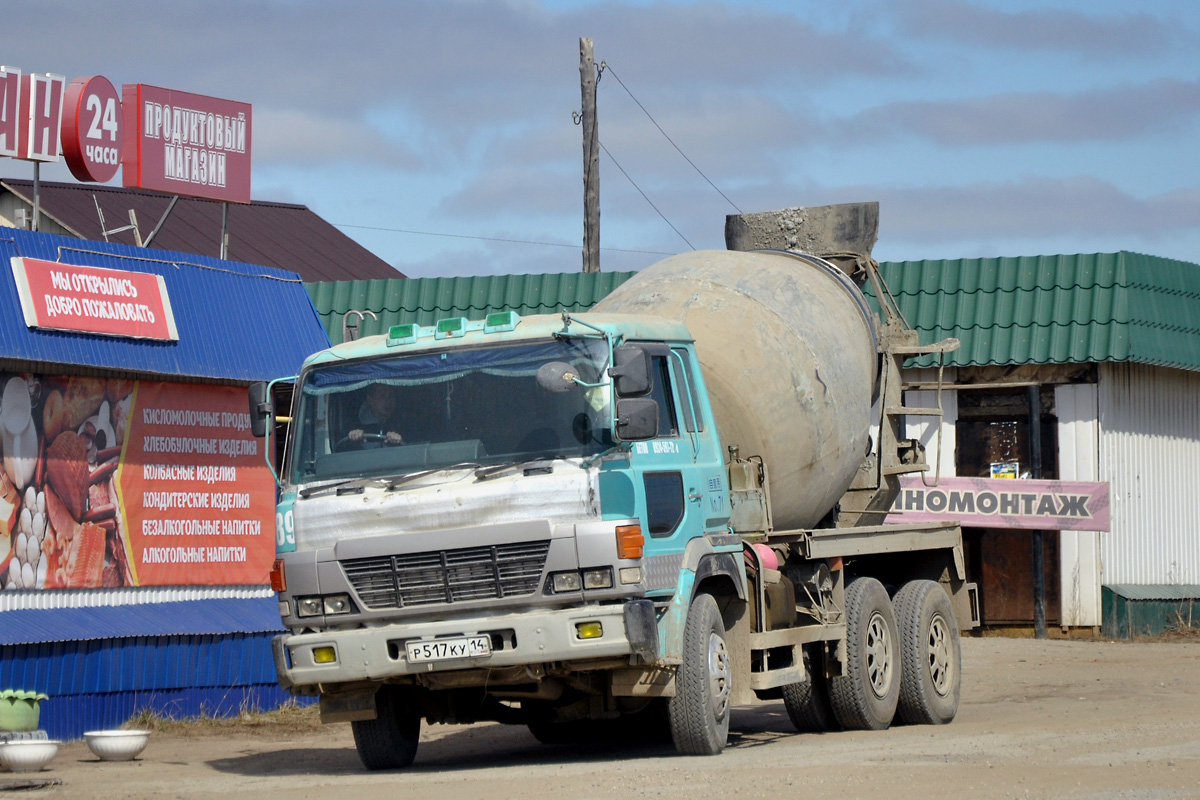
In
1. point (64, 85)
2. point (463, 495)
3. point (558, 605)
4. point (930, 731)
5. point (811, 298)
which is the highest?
point (64, 85)

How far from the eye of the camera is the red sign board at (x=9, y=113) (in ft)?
52.4

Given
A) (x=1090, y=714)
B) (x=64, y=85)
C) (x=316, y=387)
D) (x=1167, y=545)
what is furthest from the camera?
(x=1167, y=545)

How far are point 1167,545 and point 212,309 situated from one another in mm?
12446

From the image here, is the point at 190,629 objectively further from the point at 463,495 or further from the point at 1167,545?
the point at 1167,545

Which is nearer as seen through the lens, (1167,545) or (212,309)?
(212,309)

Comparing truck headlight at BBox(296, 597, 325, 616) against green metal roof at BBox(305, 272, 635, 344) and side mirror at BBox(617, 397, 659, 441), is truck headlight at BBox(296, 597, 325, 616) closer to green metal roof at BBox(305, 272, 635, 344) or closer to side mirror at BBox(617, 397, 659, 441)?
side mirror at BBox(617, 397, 659, 441)

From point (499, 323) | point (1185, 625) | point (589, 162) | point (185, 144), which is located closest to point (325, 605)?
point (499, 323)

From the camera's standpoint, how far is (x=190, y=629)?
588 inches

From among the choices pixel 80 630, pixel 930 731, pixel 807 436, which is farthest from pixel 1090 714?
pixel 80 630

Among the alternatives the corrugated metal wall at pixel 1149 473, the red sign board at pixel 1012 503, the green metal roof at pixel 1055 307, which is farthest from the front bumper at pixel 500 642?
the corrugated metal wall at pixel 1149 473

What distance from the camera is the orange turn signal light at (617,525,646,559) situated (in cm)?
981

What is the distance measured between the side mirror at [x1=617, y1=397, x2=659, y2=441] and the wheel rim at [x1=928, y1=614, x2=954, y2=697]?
5194 mm

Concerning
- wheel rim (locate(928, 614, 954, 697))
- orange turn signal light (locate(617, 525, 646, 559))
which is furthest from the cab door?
wheel rim (locate(928, 614, 954, 697))

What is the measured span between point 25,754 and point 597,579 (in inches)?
171
